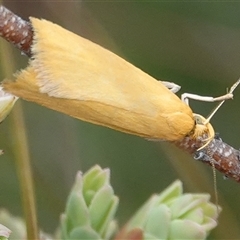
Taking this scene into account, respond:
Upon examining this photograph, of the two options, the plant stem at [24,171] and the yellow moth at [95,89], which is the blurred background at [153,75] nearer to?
the plant stem at [24,171]

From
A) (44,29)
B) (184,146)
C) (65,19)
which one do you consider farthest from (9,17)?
(65,19)

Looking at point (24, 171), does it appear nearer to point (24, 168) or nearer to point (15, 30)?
point (24, 168)

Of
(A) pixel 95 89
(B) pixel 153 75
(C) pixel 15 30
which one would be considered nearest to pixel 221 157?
(A) pixel 95 89

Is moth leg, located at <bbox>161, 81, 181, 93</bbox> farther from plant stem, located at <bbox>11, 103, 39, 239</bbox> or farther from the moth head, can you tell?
plant stem, located at <bbox>11, 103, 39, 239</bbox>

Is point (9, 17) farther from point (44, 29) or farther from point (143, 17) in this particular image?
point (143, 17)

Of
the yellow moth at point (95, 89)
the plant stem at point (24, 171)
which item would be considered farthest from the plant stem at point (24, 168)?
the yellow moth at point (95, 89)

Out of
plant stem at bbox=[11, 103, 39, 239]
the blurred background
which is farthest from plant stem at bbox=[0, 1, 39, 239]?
the blurred background
